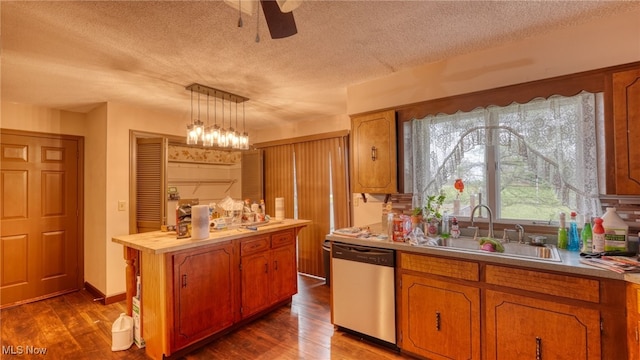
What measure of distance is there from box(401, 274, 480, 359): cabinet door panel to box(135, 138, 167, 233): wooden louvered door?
3.04 metres

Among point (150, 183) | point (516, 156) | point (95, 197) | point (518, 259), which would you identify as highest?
point (516, 156)

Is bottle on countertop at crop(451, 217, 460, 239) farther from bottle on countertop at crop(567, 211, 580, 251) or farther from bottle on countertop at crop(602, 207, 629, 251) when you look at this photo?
bottle on countertop at crop(602, 207, 629, 251)

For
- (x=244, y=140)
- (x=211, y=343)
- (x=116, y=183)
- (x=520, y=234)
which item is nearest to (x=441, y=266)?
(x=520, y=234)

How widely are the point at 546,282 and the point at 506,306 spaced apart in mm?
285

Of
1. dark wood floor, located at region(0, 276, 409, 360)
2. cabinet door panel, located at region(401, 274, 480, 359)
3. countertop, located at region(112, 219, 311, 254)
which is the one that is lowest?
dark wood floor, located at region(0, 276, 409, 360)

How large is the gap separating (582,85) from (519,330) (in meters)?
1.70

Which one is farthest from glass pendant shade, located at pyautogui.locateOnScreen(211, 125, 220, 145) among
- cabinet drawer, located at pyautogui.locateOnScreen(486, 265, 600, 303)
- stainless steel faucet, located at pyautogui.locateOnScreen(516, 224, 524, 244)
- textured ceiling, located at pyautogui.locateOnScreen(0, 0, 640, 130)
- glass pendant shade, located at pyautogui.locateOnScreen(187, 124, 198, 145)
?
stainless steel faucet, located at pyautogui.locateOnScreen(516, 224, 524, 244)

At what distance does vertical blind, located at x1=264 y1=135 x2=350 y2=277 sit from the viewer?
4.02 metres

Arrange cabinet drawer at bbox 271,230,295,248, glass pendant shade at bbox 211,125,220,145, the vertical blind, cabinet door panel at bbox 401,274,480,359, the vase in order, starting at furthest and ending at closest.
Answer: the vertical blind
cabinet drawer at bbox 271,230,295,248
glass pendant shade at bbox 211,125,220,145
the vase
cabinet door panel at bbox 401,274,480,359

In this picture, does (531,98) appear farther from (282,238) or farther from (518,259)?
(282,238)

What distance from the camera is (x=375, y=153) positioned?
2.86 metres

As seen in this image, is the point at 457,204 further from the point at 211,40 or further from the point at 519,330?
the point at 211,40

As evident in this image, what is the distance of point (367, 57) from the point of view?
2.38 m

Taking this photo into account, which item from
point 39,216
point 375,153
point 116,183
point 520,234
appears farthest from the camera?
point 39,216
